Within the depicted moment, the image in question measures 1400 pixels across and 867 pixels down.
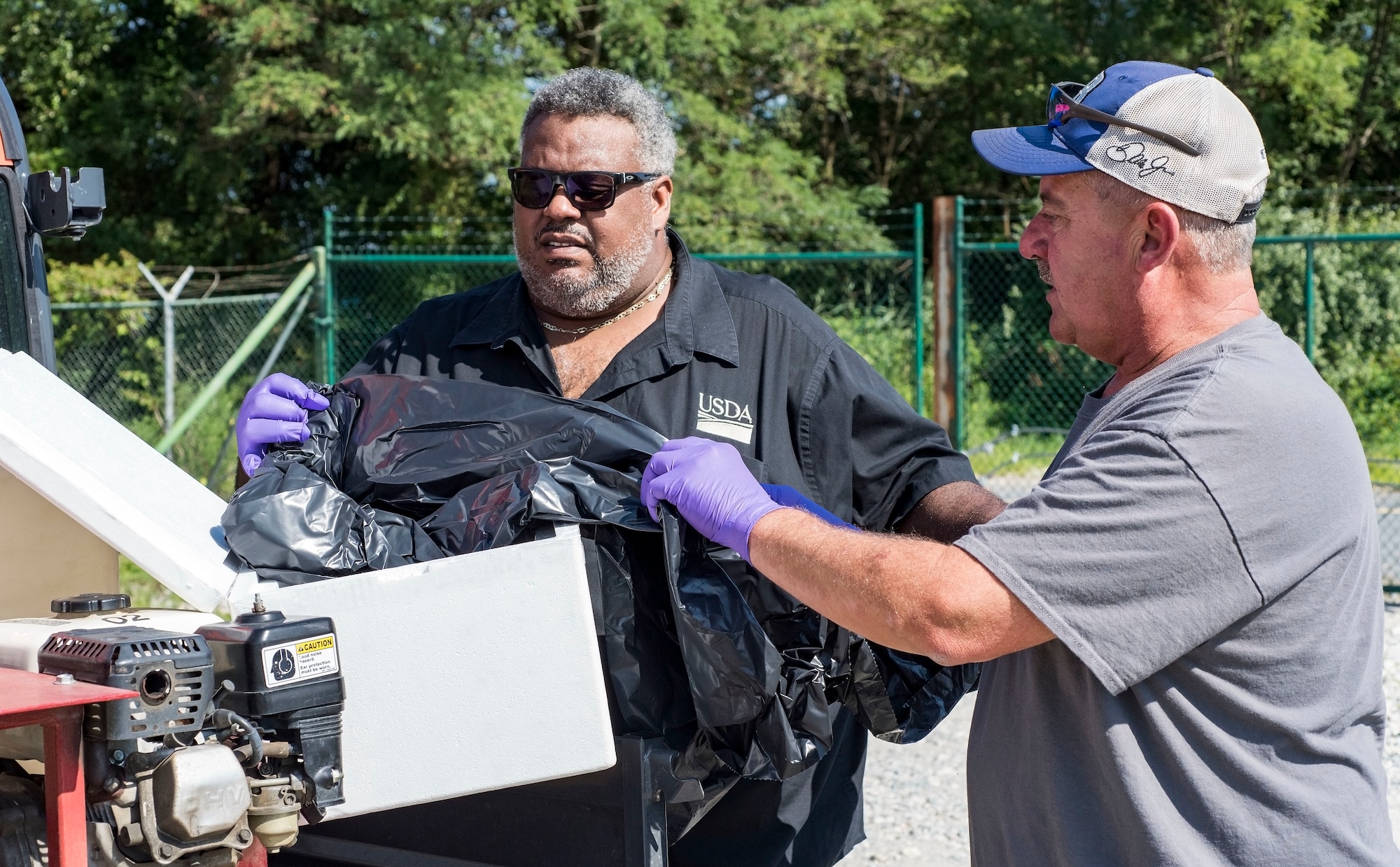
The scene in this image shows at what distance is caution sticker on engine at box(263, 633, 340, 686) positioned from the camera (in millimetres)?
1667

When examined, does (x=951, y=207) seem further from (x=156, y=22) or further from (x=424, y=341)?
(x=156, y=22)

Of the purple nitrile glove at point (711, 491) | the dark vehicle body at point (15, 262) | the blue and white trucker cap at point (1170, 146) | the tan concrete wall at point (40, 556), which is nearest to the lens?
the blue and white trucker cap at point (1170, 146)

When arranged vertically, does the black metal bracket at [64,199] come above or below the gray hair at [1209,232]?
above

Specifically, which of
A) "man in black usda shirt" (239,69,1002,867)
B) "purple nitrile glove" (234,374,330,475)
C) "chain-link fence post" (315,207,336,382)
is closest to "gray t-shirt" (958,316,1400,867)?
"man in black usda shirt" (239,69,1002,867)

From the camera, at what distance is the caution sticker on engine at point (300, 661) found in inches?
65.6

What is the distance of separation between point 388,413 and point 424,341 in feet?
2.09

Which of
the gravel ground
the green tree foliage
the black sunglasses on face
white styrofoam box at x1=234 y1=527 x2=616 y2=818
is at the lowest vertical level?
the gravel ground

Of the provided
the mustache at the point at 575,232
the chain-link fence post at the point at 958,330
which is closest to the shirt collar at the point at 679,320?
the mustache at the point at 575,232

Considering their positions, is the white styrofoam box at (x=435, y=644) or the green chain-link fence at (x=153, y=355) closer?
the white styrofoam box at (x=435, y=644)

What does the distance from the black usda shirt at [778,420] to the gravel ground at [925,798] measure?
4.39 ft

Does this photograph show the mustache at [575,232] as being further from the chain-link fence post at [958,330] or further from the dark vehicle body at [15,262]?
the chain-link fence post at [958,330]

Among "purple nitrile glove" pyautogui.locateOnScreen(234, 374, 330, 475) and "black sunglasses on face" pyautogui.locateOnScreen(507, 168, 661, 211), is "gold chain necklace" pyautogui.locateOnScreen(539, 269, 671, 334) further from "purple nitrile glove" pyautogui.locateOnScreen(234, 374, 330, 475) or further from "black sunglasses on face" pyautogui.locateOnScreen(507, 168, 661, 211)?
"purple nitrile glove" pyautogui.locateOnScreen(234, 374, 330, 475)

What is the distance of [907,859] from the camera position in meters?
4.33

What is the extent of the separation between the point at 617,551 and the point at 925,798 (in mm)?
3066
